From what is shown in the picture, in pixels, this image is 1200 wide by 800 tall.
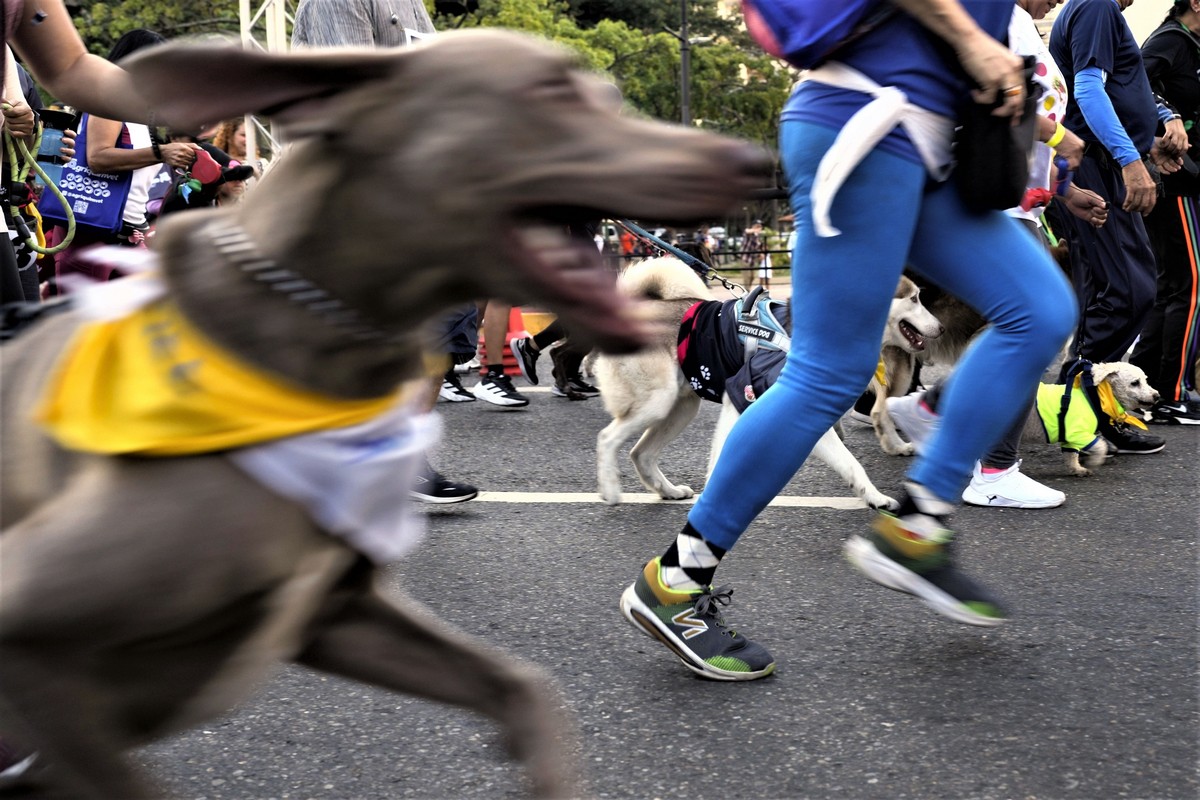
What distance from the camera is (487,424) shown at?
279 inches

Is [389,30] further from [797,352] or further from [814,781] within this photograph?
[814,781]

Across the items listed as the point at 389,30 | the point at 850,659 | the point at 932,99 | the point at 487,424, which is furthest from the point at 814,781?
the point at 487,424

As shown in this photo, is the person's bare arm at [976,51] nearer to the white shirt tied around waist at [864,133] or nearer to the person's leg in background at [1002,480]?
the white shirt tied around waist at [864,133]

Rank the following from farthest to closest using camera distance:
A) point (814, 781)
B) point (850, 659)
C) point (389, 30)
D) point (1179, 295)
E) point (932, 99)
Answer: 1. point (1179, 295)
2. point (389, 30)
3. point (850, 659)
4. point (932, 99)
5. point (814, 781)

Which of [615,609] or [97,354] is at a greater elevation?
[97,354]

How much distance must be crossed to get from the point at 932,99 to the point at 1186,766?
1.43 m

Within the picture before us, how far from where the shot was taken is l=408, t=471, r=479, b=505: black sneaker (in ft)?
15.9

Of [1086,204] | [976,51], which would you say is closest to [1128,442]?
[1086,204]

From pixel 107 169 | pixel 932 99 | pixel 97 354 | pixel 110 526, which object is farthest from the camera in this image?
pixel 107 169

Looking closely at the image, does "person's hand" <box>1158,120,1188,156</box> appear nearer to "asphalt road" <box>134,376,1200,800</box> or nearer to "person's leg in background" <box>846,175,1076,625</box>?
"asphalt road" <box>134,376,1200,800</box>

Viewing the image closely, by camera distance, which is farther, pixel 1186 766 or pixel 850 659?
pixel 850 659

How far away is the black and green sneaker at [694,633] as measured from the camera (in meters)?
2.98

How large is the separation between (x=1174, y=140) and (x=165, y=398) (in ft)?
19.2

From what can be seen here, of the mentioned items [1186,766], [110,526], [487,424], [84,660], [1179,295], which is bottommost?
[487,424]
